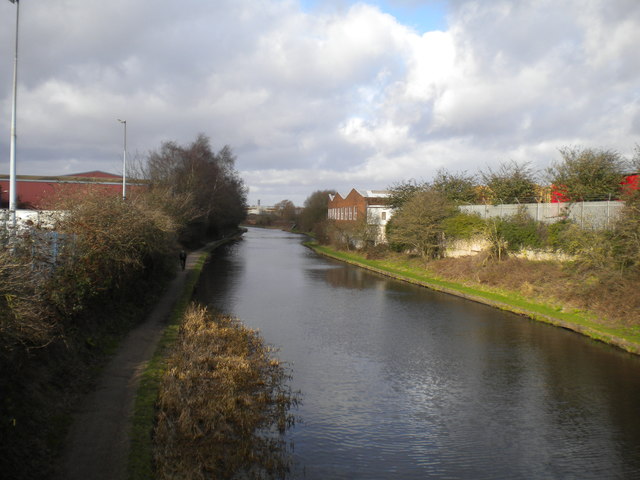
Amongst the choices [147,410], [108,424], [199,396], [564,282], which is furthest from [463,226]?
[108,424]

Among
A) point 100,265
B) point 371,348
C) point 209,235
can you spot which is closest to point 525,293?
point 371,348

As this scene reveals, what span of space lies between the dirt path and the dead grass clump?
519 mm

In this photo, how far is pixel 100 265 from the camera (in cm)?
1337

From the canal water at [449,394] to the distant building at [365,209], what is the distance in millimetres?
25260

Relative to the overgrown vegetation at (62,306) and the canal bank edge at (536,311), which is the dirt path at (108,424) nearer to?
the overgrown vegetation at (62,306)

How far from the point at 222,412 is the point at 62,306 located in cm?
371

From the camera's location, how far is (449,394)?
11.0 m

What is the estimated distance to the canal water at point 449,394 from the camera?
799 cm

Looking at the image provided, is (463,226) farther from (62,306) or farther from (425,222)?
(62,306)

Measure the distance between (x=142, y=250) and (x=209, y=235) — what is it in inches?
1652

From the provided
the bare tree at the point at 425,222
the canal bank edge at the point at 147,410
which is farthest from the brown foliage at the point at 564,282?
the canal bank edge at the point at 147,410

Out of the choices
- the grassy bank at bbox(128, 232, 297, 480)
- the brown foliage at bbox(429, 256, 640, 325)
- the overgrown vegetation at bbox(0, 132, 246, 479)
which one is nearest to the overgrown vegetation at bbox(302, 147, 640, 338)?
the brown foliage at bbox(429, 256, 640, 325)

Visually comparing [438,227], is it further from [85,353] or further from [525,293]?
[85,353]

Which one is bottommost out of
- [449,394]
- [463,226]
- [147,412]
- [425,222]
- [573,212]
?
[449,394]
